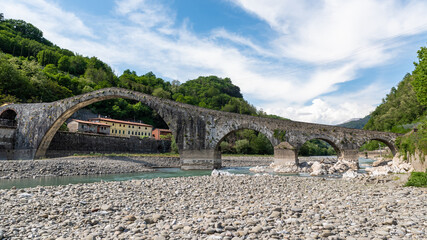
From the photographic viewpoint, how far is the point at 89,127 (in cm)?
4784

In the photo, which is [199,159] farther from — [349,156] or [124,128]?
[124,128]

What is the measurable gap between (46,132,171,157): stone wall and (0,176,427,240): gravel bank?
91.1 ft

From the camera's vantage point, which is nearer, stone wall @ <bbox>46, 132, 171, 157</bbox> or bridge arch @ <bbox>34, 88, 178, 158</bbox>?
bridge arch @ <bbox>34, 88, 178, 158</bbox>

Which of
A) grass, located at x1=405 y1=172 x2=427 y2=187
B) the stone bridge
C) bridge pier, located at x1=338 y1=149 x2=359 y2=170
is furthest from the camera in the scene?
bridge pier, located at x1=338 y1=149 x2=359 y2=170

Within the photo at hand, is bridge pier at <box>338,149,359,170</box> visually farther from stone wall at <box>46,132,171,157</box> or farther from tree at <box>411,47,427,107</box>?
stone wall at <box>46,132,171,157</box>

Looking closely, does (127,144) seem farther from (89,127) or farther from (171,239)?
(171,239)

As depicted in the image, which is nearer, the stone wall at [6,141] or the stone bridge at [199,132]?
the stone bridge at [199,132]

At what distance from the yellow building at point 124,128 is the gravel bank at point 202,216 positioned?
47.3 metres

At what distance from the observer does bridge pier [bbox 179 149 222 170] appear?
24281mm

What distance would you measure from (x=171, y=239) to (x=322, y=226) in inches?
102

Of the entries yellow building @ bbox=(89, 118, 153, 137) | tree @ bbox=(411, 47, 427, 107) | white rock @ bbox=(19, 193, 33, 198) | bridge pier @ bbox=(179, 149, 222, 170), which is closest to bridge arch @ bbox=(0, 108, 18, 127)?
yellow building @ bbox=(89, 118, 153, 137)

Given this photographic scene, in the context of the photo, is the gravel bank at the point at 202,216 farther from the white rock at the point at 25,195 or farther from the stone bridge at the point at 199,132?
the stone bridge at the point at 199,132

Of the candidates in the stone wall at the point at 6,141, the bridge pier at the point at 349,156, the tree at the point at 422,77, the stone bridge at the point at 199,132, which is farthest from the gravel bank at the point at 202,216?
the stone wall at the point at 6,141

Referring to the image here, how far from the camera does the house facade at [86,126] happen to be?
46.3m
